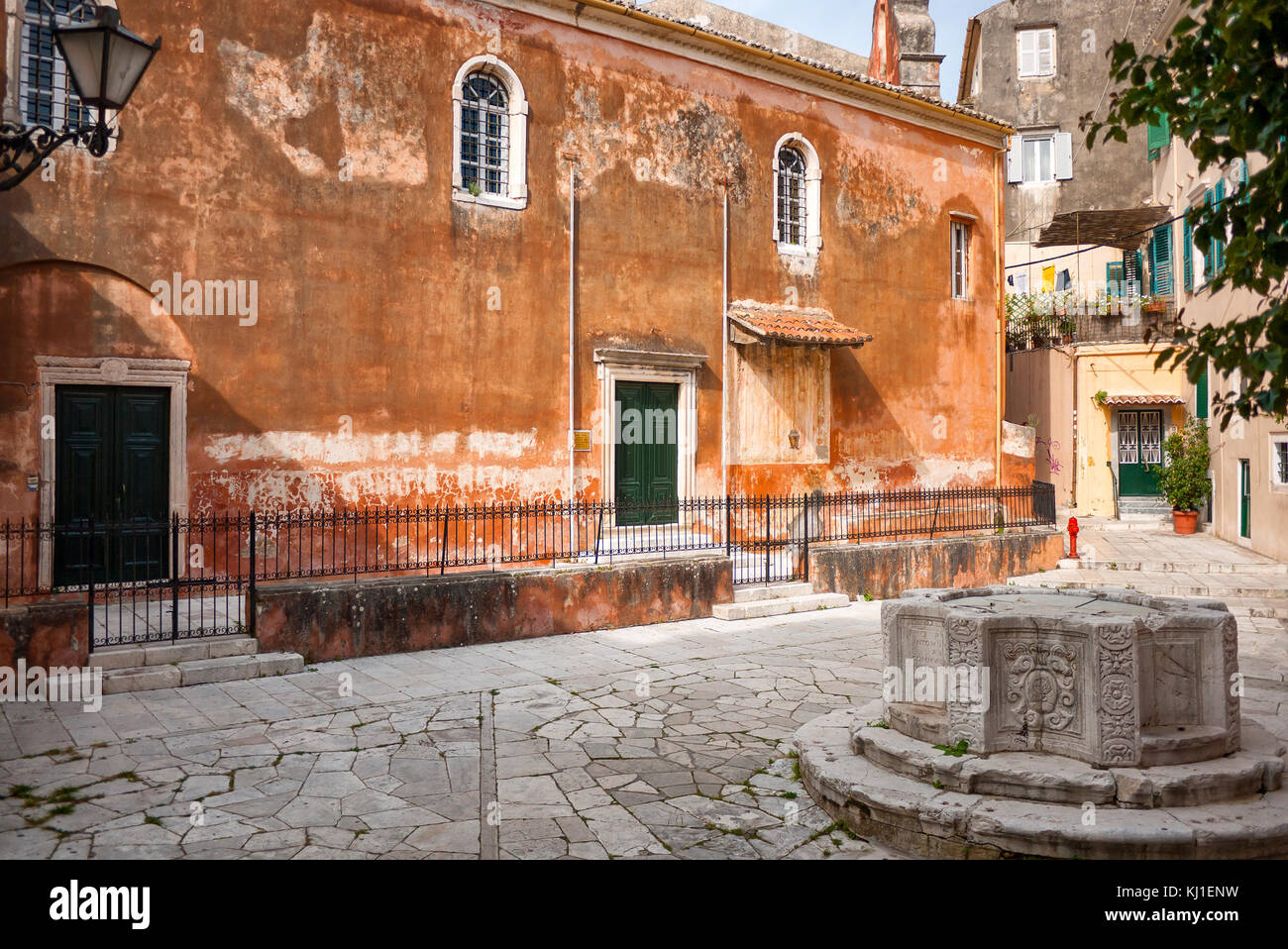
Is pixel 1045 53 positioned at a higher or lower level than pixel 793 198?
higher

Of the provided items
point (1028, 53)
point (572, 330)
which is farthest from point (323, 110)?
point (1028, 53)

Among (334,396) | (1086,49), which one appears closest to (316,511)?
(334,396)

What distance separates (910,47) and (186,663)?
21.2m

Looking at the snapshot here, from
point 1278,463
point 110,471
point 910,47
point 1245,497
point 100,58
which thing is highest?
point 910,47

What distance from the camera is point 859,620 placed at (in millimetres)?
11641

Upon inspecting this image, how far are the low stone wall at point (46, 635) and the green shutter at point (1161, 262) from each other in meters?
21.6

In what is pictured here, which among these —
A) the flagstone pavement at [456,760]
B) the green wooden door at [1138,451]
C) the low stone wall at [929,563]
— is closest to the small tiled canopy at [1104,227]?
the green wooden door at [1138,451]

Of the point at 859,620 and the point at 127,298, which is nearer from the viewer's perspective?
the point at 127,298

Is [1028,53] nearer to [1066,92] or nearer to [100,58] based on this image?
[1066,92]

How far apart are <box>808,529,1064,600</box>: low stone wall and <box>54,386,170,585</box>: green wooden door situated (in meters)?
8.05

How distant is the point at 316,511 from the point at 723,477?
20.4 ft

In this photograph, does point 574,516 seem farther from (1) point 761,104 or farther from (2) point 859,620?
(1) point 761,104

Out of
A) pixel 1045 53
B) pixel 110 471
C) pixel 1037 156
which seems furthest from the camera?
pixel 1045 53

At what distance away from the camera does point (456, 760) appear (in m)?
6.22
